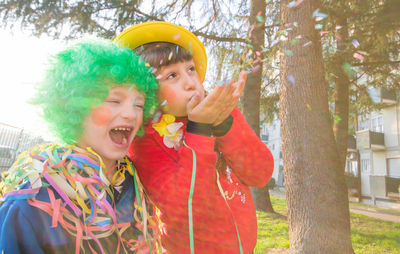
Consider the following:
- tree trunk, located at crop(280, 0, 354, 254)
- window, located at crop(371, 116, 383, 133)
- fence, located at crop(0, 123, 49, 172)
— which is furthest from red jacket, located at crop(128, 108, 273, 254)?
window, located at crop(371, 116, 383, 133)

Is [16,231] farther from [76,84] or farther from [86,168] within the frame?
[76,84]

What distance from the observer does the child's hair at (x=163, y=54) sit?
4.85ft

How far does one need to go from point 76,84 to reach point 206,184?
707 millimetres

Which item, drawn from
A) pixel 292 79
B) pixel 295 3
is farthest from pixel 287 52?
pixel 295 3

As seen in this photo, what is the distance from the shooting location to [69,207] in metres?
1.13

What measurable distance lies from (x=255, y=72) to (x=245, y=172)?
6.77 meters

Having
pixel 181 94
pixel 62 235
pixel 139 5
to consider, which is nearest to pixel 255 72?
pixel 139 5

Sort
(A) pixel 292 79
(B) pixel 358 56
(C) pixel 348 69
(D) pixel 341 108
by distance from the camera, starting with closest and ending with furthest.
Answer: (A) pixel 292 79 → (B) pixel 358 56 → (C) pixel 348 69 → (D) pixel 341 108

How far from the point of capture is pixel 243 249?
1314mm

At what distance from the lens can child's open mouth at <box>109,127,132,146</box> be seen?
1.35 meters

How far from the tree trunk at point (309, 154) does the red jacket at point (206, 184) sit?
2.32 meters

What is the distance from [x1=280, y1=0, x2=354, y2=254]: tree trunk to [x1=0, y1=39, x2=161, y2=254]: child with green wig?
2.56 metres

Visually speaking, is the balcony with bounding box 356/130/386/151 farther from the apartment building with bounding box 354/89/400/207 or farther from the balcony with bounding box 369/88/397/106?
the balcony with bounding box 369/88/397/106

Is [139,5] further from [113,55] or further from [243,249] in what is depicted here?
[243,249]
